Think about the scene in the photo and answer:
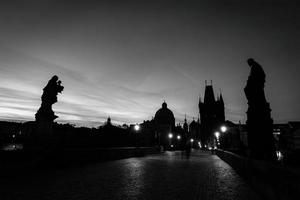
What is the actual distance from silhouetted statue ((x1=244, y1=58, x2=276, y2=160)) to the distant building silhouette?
3261 inches

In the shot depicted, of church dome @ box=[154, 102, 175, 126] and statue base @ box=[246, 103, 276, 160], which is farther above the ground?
church dome @ box=[154, 102, 175, 126]

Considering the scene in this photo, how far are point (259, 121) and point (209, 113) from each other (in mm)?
91981

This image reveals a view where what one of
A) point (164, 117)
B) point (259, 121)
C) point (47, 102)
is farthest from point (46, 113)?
point (164, 117)

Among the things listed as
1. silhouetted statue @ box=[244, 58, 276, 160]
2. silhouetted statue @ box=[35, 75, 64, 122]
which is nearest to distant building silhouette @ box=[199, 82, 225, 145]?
silhouetted statue @ box=[244, 58, 276, 160]

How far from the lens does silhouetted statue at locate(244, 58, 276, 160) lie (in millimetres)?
11180

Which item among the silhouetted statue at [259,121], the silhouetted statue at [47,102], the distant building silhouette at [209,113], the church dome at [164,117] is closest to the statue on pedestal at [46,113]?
the silhouetted statue at [47,102]

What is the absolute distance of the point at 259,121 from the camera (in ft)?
37.7

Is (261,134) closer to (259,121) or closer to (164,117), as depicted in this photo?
(259,121)

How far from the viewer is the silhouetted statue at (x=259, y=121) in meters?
11.2

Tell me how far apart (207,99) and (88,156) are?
94.2m

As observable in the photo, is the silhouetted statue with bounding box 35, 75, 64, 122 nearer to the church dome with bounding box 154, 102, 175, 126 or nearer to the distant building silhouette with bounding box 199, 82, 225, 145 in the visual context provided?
the church dome with bounding box 154, 102, 175, 126

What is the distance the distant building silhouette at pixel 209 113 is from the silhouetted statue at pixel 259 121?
3261 inches

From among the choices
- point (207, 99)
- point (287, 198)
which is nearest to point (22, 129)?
point (207, 99)

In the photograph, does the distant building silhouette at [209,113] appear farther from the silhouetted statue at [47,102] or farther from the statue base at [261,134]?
the silhouetted statue at [47,102]
